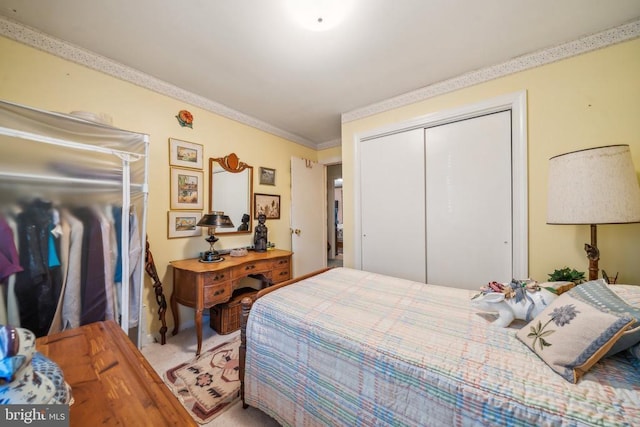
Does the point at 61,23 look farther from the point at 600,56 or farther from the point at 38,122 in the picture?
the point at 600,56

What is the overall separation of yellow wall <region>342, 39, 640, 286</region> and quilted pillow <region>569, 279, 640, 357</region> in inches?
41.0

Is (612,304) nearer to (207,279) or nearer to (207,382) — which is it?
(207,382)

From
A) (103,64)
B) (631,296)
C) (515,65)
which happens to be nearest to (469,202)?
(515,65)

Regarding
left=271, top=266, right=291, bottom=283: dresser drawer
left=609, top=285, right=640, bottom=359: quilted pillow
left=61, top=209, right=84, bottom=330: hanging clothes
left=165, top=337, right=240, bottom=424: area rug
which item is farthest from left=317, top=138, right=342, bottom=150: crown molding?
left=609, top=285, right=640, bottom=359: quilted pillow

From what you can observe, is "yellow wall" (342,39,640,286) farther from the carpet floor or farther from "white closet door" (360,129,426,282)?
the carpet floor

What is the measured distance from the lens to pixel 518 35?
5.65 feet

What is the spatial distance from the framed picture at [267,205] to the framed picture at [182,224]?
0.78m

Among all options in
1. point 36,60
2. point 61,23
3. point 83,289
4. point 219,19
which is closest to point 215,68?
point 219,19

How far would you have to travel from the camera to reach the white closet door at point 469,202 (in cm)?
209

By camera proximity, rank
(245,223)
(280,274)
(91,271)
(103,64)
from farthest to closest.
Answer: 1. (245,223)
2. (280,274)
3. (103,64)
4. (91,271)

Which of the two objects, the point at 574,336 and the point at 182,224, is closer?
the point at 574,336

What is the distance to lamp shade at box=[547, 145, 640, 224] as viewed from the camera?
50.4 inches

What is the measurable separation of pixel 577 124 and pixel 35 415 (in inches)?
122

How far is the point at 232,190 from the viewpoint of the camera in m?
2.92
